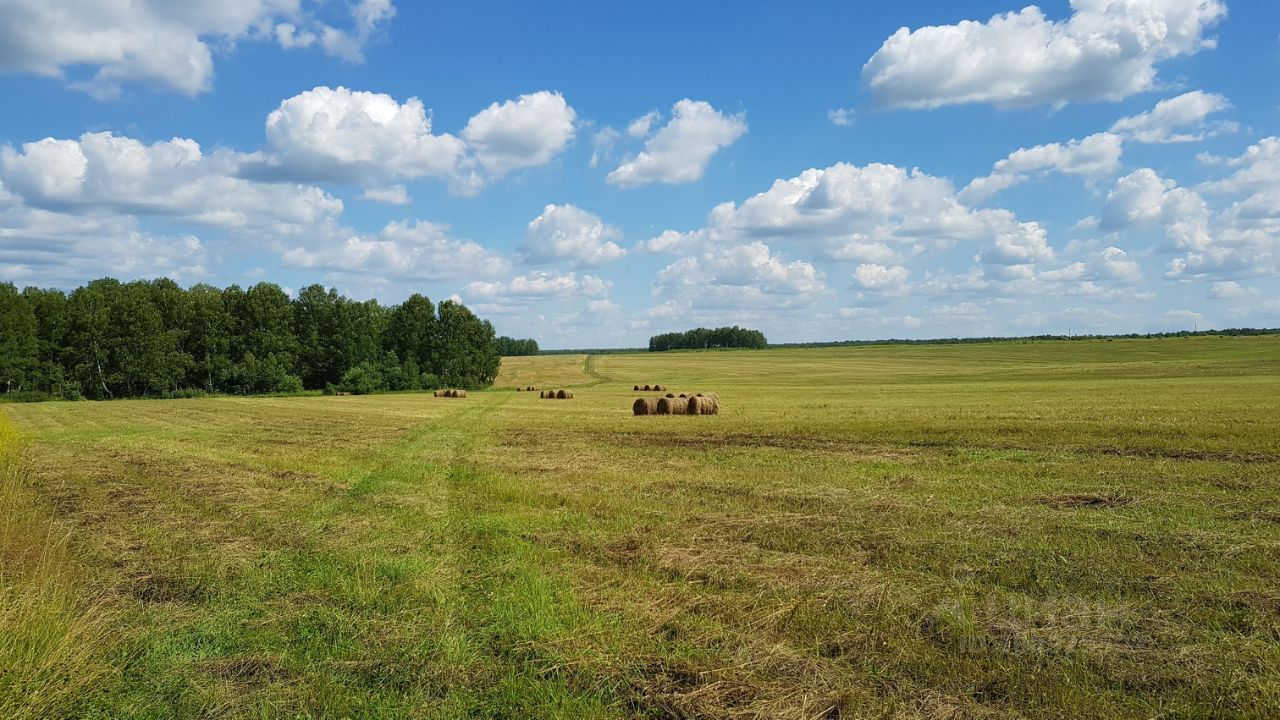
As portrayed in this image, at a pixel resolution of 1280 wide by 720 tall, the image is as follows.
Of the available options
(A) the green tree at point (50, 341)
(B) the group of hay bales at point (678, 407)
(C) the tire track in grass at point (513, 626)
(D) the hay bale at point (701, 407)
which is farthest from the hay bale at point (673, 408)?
(A) the green tree at point (50, 341)

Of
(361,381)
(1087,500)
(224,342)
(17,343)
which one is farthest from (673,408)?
(17,343)

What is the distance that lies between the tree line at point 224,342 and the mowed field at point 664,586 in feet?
204

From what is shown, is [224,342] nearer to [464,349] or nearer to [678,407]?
[464,349]

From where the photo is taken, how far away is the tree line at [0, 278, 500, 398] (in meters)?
70.7

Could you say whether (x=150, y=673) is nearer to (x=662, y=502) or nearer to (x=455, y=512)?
(x=455, y=512)

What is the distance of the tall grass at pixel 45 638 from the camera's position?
5.48 m

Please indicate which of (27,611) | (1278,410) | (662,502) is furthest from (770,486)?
(1278,410)

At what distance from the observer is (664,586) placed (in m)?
8.12

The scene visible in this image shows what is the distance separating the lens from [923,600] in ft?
24.6

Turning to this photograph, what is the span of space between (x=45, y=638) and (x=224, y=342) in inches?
3157

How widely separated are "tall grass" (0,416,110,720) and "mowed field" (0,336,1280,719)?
0.10 ft

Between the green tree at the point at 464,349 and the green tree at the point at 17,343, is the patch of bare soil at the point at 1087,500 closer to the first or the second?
the green tree at the point at 464,349

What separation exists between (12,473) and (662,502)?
545 inches

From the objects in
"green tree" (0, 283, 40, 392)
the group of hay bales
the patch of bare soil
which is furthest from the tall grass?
Result: "green tree" (0, 283, 40, 392)
